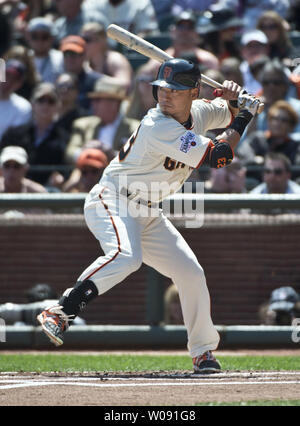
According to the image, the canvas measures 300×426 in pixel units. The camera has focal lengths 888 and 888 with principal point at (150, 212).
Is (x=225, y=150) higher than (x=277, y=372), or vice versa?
(x=225, y=150)

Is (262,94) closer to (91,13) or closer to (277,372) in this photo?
(91,13)

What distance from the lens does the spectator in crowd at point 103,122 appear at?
906cm

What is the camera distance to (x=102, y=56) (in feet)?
33.7

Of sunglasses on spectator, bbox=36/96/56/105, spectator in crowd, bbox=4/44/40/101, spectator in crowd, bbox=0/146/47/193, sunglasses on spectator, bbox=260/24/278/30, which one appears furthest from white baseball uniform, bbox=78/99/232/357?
spectator in crowd, bbox=4/44/40/101

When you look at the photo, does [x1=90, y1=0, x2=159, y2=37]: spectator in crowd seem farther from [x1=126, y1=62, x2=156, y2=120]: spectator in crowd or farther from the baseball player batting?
the baseball player batting

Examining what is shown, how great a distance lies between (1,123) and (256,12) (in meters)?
3.46

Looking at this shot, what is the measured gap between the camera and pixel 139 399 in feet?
13.3

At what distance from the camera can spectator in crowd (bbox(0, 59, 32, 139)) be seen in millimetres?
9641

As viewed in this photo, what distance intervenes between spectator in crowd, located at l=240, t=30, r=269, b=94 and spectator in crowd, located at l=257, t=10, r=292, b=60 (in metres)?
0.09

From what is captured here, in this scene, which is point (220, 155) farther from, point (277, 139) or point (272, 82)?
point (272, 82)

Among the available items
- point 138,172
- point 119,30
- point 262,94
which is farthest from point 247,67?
point 138,172

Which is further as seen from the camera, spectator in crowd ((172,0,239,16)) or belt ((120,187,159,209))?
spectator in crowd ((172,0,239,16))

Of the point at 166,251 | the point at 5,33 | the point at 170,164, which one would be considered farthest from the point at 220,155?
the point at 5,33

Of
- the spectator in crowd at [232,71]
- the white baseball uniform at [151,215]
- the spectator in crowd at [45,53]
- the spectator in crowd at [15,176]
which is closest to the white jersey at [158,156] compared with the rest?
the white baseball uniform at [151,215]
